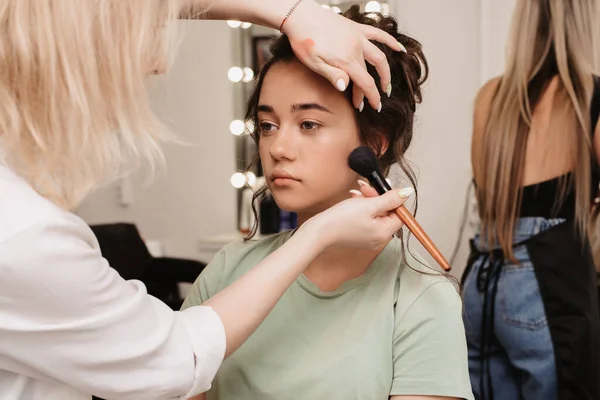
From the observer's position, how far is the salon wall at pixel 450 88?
5.16ft

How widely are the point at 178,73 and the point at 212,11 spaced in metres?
1.42

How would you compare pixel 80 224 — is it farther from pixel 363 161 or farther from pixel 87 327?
pixel 363 161

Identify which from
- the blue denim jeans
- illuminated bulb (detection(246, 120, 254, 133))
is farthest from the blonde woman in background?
illuminated bulb (detection(246, 120, 254, 133))

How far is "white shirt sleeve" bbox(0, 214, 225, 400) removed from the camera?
1.56 ft

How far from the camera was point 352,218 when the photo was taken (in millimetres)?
648

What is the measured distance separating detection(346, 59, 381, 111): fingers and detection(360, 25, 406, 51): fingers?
6 cm

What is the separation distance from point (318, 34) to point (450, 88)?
1.01 metres

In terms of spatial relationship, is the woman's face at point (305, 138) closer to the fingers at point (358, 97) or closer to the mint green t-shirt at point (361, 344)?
the fingers at point (358, 97)

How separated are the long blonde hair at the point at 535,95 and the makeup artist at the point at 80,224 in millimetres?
770

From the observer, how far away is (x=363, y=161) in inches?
28.7

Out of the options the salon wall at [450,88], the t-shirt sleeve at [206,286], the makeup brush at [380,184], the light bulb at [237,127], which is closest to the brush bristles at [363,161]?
the makeup brush at [380,184]

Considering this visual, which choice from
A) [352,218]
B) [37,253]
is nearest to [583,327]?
[352,218]

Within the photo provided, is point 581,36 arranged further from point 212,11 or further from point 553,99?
point 212,11

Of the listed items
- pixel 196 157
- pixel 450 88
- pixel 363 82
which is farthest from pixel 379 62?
pixel 196 157
